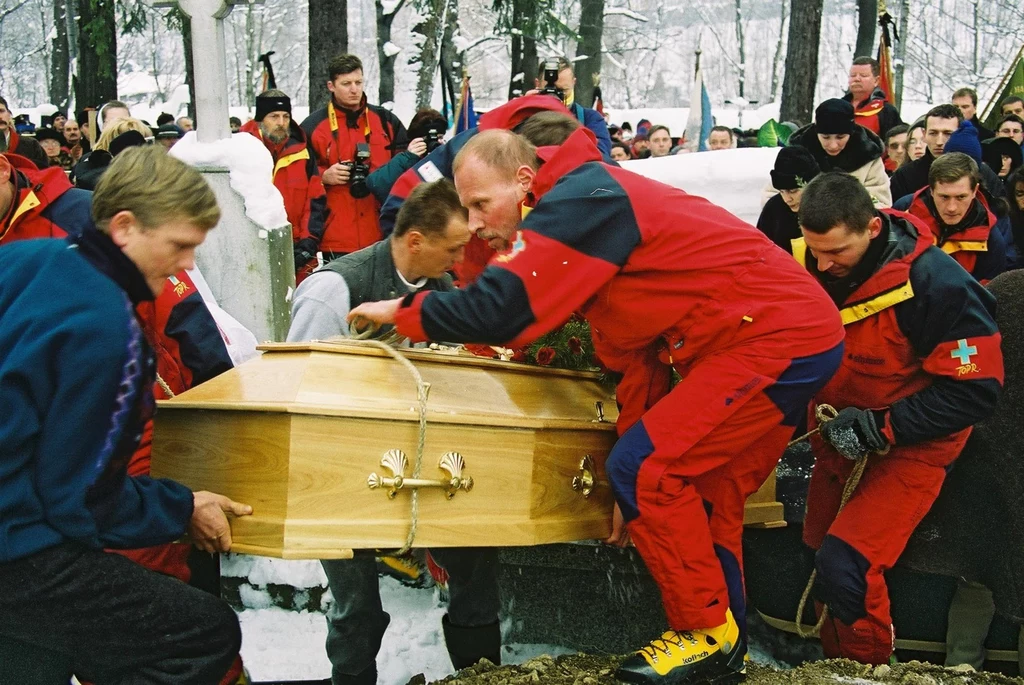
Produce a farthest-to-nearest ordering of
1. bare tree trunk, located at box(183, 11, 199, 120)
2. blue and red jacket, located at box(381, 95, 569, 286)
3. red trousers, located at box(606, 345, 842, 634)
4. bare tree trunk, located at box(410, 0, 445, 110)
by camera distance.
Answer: bare tree trunk, located at box(410, 0, 445, 110) → bare tree trunk, located at box(183, 11, 199, 120) → blue and red jacket, located at box(381, 95, 569, 286) → red trousers, located at box(606, 345, 842, 634)

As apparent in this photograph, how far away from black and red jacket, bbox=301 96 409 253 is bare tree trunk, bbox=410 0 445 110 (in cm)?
880

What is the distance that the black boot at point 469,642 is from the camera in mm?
4500

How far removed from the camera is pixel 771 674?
13.4ft

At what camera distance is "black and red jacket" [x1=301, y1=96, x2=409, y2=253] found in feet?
27.5

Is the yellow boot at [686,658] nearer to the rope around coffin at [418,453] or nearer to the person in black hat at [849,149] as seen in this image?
the rope around coffin at [418,453]

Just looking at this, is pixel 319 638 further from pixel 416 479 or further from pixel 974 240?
pixel 974 240

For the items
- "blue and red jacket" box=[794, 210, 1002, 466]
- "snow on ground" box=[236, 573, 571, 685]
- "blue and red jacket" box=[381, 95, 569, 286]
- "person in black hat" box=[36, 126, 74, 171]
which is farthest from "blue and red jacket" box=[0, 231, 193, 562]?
"person in black hat" box=[36, 126, 74, 171]

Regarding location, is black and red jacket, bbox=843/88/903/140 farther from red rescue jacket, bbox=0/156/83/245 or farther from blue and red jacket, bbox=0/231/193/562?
blue and red jacket, bbox=0/231/193/562

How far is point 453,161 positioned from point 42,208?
1571mm

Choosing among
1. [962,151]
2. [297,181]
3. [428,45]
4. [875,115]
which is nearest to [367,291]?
[297,181]

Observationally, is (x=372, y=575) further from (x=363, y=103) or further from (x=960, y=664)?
(x=363, y=103)

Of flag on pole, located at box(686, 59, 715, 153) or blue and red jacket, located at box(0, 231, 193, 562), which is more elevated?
blue and red jacket, located at box(0, 231, 193, 562)

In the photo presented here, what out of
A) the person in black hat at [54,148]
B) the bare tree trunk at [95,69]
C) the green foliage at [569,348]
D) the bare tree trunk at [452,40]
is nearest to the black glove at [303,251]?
the green foliage at [569,348]

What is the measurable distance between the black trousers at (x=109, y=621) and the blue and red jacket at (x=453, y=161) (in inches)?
80.1
